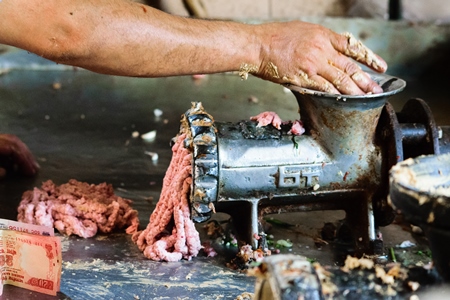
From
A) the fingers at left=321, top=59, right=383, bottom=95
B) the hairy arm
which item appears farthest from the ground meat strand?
the fingers at left=321, top=59, right=383, bottom=95

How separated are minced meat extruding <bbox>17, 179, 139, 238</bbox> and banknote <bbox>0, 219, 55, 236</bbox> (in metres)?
0.33

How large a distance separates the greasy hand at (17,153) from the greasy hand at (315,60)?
1.20 metres

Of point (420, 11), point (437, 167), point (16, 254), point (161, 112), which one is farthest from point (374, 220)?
point (420, 11)

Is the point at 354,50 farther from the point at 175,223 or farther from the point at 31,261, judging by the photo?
the point at 31,261

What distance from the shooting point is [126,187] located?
101 inches

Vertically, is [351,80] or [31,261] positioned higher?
[351,80]

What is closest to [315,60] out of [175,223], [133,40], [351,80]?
[351,80]

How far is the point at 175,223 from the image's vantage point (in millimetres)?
1912

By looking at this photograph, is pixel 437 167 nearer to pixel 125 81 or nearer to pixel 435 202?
pixel 435 202

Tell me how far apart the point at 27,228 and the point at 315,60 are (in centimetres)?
98

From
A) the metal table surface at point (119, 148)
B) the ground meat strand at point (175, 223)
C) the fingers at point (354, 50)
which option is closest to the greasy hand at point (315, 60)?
the fingers at point (354, 50)

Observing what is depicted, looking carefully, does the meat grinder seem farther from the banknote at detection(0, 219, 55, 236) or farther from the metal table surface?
the banknote at detection(0, 219, 55, 236)

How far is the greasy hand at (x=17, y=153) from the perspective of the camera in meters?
2.61

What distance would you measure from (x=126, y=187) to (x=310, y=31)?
1.06 meters
